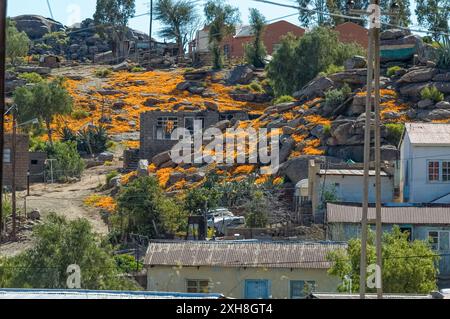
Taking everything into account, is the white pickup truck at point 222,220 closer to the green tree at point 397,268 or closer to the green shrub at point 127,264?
the green shrub at point 127,264

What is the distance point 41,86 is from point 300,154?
2070 cm

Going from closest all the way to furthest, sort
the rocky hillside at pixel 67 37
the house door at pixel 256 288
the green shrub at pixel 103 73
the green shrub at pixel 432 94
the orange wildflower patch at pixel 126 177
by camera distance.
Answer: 1. the house door at pixel 256 288
2. the orange wildflower patch at pixel 126 177
3. the green shrub at pixel 432 94
4. the green shrub at pixel 103 73
5. the rocky hillside at pixel 67 37

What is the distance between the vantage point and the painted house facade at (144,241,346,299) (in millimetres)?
32969

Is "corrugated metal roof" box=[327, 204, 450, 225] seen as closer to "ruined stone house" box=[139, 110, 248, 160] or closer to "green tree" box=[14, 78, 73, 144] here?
"ruined stone house" box=[139, 110, 248, 160]

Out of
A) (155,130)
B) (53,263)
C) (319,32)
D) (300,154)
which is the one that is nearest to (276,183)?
(300,154)

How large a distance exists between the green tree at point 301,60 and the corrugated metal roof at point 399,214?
106ft

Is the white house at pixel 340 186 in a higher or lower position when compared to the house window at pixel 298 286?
higher

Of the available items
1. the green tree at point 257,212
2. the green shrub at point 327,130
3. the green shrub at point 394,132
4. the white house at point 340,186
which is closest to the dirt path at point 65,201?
the green tree at point 257,212

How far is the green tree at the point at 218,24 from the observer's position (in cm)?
9146

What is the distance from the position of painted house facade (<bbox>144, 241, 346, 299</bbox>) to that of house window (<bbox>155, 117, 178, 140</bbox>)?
29.5 metres

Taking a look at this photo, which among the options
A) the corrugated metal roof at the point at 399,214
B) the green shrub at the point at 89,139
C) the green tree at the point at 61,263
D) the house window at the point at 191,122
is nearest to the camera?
the green tree at the point at 61,263

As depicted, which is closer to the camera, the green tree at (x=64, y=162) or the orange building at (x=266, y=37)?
the green tree at (x=64, y=162)

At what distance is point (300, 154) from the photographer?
180 ft
